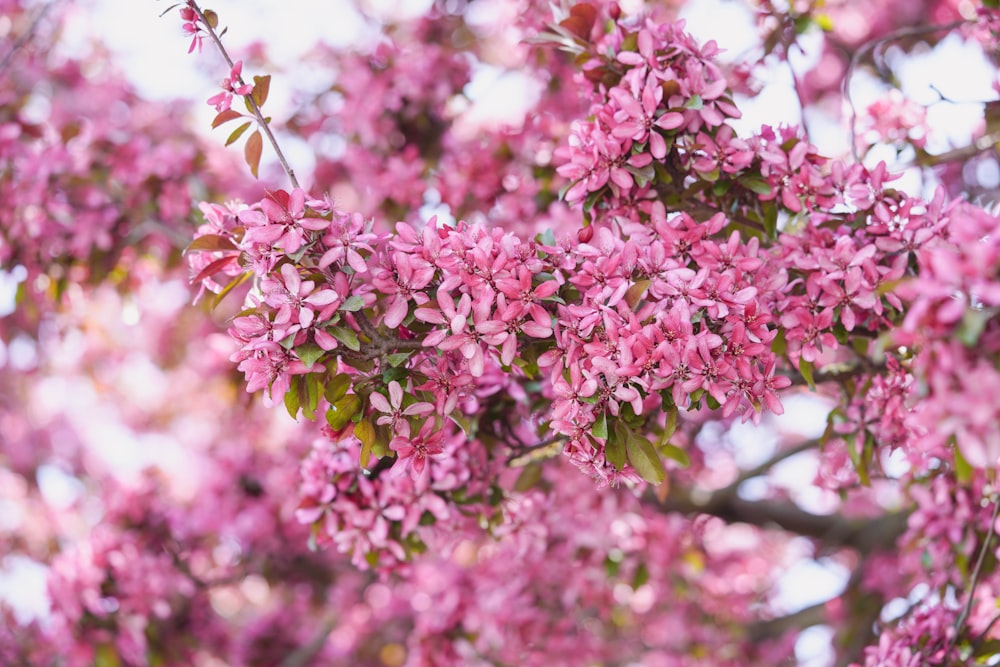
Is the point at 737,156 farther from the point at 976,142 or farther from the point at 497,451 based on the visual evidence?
the point at 976,142

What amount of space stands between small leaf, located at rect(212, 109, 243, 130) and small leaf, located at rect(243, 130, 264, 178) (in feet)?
0.24

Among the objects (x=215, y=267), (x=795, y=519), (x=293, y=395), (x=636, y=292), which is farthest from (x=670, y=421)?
(x=795, y=519)

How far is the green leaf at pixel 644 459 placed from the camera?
5.44 feet

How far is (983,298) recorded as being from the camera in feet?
3.62

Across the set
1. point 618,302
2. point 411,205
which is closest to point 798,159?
point 618,302

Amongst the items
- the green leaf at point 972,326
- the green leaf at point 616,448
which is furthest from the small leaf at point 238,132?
the green leaf at point 972,326

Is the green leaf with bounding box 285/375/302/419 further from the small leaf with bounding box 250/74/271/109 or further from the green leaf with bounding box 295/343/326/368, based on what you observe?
the small leaf with bounding box 250/74/271/109

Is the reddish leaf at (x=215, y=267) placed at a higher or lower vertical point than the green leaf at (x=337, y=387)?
higher

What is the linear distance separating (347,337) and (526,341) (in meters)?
0.36

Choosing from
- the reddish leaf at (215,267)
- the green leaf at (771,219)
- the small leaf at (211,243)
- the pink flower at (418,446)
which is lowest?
the pink flower at (418,446)

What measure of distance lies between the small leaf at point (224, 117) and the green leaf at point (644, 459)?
1.12 m

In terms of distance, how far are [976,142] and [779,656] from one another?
301cm

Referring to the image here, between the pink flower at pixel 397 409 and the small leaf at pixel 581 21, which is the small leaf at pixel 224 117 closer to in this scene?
the pink flower at pixel 397 409

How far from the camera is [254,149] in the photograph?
1.98 m
